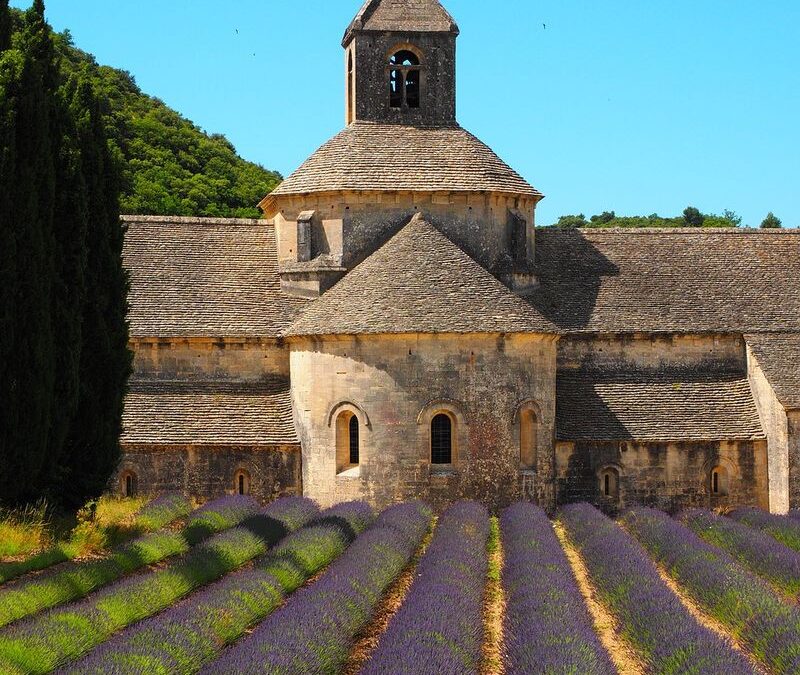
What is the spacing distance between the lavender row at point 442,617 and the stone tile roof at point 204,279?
1097cm

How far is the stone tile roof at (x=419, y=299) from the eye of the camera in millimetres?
28578

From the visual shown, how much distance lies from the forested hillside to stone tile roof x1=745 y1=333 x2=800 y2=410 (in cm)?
2353

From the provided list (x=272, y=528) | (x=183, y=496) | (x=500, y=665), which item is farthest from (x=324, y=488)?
(x=500, y=665)

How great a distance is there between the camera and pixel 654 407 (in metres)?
31.7

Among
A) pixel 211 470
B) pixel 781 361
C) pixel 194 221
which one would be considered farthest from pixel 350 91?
pixel 781 361

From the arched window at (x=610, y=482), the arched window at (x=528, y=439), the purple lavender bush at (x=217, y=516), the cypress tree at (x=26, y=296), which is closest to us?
the cypress tree at (x=26, y=296)

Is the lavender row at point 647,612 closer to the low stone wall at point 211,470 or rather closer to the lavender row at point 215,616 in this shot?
the lavender row at point 215,616

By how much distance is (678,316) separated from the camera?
109 ft

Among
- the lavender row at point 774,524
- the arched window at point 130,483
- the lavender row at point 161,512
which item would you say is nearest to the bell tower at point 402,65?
the arched window at point 130,483

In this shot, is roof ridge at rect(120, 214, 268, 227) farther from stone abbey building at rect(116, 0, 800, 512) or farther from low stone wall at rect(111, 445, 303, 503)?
low stone wall at rect(111, 445, 303, 503)

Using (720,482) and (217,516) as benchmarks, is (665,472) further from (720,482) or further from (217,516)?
(217,516)

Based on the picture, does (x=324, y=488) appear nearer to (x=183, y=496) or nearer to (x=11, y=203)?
(x=183, y=496)

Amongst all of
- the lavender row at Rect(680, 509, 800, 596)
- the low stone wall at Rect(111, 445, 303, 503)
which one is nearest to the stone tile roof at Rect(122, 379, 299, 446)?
the low stone wall at Rect(111, 445, 303, 503)

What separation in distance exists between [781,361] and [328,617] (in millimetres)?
19884
